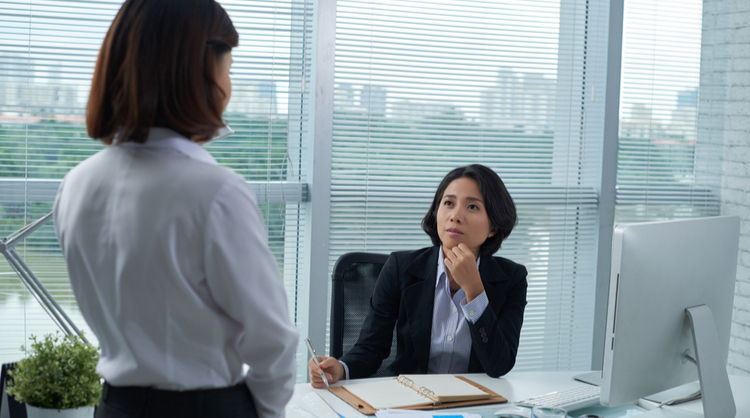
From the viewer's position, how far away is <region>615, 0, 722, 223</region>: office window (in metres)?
3.28

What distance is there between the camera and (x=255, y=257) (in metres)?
0.90

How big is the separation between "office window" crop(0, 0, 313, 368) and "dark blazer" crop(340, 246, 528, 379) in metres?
0.94

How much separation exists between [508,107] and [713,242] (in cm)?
176

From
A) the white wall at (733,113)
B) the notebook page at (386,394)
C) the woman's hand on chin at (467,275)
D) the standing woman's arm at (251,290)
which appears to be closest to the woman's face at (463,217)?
the woman's hand on chin at (467,275)

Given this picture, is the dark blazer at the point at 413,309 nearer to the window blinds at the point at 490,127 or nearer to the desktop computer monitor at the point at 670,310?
the desktop computer monitor at the point at 670,310

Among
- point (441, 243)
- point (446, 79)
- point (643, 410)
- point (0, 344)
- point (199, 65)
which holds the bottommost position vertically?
point (0, 344)

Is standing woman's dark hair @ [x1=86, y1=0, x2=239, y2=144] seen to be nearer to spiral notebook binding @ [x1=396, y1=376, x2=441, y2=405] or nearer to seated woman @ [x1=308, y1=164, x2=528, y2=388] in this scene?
spiral notebook binding @ [x1=396, y1=376, x2=441, y2=405]

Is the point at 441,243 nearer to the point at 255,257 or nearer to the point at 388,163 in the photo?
the point at 388,163

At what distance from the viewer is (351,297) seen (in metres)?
2.08

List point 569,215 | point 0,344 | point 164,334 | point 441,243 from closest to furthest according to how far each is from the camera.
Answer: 1. point 164,334
2. point 441,243
3. point 0,344
4. point 569,215

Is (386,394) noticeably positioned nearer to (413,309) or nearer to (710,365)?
A: (413,309)

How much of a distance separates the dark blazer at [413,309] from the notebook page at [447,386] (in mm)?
199

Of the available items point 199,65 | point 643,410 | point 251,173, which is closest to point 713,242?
point 643,410

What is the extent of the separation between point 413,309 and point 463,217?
33 centimetres
